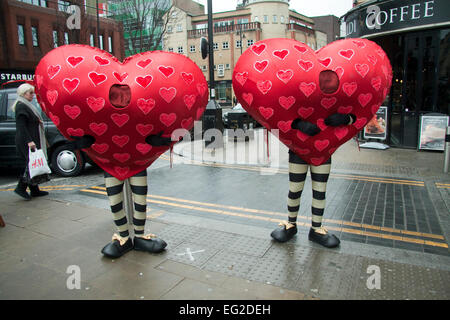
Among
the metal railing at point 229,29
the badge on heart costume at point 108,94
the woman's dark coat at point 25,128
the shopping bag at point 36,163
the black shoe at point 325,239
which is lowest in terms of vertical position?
the black shoe at point 325,239

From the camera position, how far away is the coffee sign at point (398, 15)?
8.89 m

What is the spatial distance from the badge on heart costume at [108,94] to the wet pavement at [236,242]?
4.19 feet

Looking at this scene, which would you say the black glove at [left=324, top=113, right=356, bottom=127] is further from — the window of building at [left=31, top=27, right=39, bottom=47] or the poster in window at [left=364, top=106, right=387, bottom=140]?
the window of building at [left=31, top=27, right=39, bottom=47]

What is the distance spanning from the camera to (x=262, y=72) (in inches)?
125

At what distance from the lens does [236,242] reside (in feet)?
13.3

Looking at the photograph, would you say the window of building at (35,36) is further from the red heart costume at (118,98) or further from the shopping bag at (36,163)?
the red heart costume at (118,98)

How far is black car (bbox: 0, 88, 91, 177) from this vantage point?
7.30 meters

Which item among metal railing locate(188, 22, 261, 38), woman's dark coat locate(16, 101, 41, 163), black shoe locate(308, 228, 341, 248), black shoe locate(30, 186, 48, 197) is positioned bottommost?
black shoe locate(308, 228, 341, 248)

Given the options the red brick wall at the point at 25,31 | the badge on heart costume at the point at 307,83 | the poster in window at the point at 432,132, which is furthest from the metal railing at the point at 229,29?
the badge on heart costume at the point at 307,83

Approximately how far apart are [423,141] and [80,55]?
31.4 feet

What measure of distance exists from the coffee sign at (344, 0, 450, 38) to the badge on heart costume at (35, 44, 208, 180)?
8569mm

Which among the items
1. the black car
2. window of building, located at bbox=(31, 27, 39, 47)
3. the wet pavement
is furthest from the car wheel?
window of building, located at bbox=(31, 27, 39, 47)

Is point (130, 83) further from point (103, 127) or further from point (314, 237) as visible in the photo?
point (314, 237)
